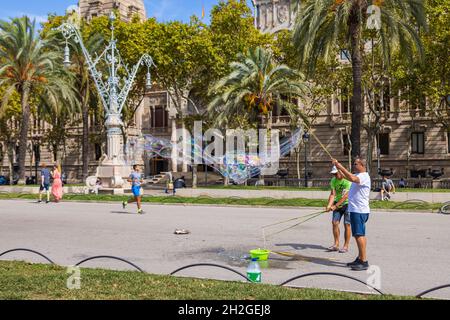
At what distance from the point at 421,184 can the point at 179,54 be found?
1845 centimetres

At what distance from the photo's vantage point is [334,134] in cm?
4538

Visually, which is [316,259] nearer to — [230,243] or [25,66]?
[230,243]

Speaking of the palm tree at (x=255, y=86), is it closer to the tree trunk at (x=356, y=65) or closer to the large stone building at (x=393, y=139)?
the tree trunk at (x=356, y=65)

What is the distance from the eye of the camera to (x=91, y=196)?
25.4 m

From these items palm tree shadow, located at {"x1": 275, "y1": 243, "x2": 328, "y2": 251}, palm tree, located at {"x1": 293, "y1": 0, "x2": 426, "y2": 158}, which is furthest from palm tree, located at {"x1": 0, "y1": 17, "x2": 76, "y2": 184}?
palm tree shadow, located at {"x1": 275, "y1": 243, "x2": 328, "y2": 251}

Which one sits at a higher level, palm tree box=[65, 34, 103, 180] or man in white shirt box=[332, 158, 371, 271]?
palm tree box=[65, 34, 103, 180]

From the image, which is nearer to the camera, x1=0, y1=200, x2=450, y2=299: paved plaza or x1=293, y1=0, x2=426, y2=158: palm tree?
x1=0, y1=200, x2=450, y2=299: paved plaza

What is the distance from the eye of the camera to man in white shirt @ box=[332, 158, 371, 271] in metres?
8.16

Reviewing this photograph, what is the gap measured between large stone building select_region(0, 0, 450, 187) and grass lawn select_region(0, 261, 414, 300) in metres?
29.8

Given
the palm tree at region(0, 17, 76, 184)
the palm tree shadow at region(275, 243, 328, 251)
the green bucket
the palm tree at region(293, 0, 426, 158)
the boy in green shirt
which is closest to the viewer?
the green bucket

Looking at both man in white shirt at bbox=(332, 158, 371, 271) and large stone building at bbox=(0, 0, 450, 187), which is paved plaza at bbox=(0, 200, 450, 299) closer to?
man in white shirt at bbox=(332, 158, 371, 271)

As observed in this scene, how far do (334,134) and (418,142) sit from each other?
7.13 m
